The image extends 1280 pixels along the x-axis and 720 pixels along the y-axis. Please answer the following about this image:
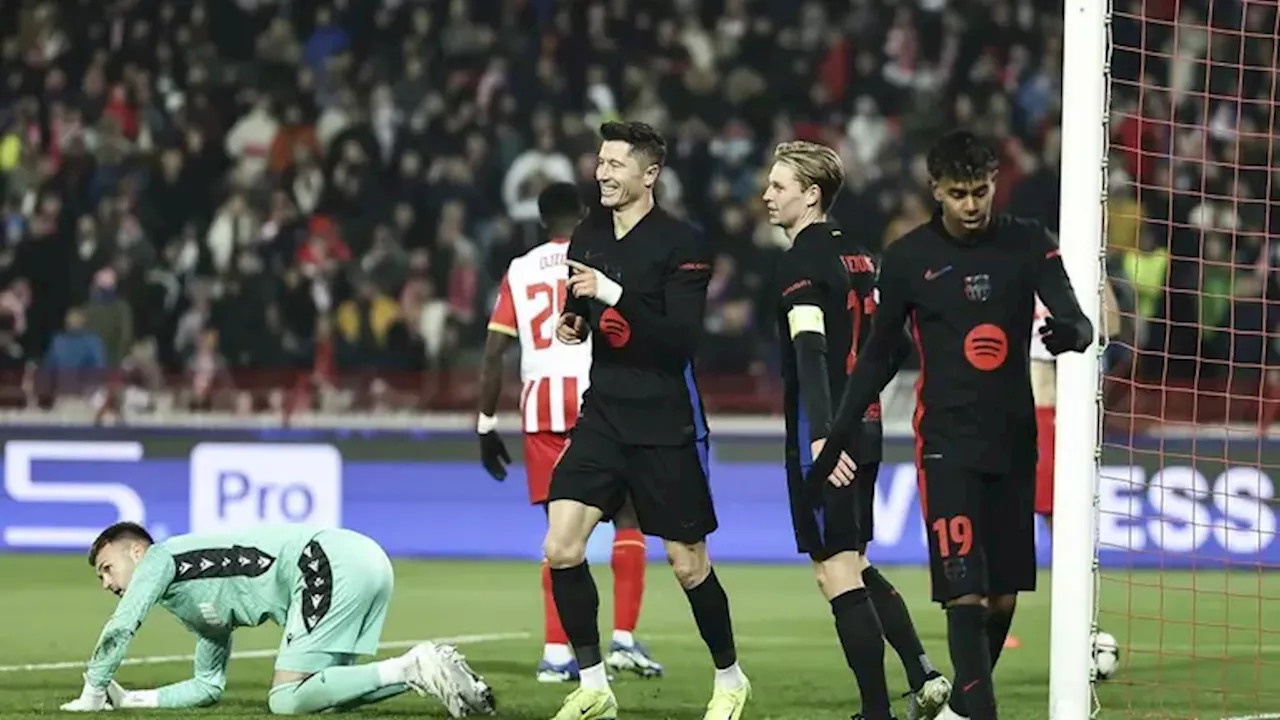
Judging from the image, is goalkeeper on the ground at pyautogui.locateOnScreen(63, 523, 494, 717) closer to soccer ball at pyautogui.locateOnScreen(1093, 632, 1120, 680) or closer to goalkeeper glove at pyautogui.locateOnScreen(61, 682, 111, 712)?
goalkeeper glove at pyautogui.locateOnScreen(61, 682, 111, 712)

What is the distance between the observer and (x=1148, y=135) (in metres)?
21.3

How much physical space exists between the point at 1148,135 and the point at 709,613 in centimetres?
1366

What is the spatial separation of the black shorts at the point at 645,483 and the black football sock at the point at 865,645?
1.88ft

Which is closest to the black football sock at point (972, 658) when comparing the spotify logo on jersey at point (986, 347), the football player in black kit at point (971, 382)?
the football player in black kit at point (971, 382)

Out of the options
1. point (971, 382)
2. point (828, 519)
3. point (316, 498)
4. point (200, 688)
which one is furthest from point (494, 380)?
point (316, 498)

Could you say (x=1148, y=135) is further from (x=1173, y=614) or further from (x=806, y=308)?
(x=806, y=308)

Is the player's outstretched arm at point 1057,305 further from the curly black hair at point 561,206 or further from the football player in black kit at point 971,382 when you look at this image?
the curly black hair at point 561,206

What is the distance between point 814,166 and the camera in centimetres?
856

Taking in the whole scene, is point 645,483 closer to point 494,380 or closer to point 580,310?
point 580,310

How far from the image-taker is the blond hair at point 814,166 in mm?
8555

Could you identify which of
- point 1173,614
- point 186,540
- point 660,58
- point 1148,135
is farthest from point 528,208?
point 186,540

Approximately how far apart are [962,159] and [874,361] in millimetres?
744

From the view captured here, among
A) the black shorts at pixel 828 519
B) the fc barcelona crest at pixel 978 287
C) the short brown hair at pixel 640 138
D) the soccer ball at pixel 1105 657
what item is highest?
the short brown hair at pixel 640 138

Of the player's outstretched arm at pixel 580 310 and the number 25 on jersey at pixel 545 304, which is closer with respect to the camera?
the player's outstretched arm at pixel 580 310
